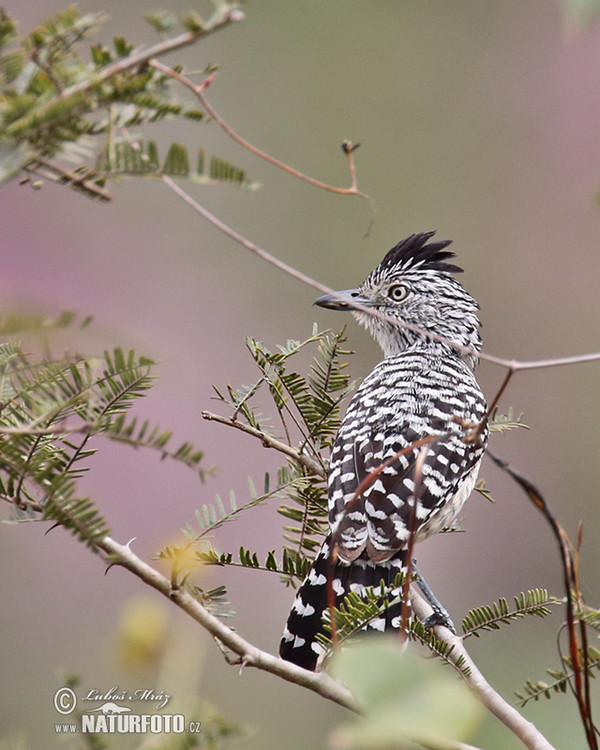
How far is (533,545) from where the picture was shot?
612 cm

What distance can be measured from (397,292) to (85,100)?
2.77 meters

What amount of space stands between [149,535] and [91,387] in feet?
12.9

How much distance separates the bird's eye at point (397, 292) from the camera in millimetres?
3629

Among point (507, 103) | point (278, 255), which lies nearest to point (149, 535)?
point (278, 255)

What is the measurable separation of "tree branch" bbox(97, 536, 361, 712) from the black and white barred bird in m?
0.59

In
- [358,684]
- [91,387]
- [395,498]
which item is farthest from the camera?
[395,498]

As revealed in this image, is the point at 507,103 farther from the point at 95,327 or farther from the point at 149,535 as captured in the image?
the point at 95,327

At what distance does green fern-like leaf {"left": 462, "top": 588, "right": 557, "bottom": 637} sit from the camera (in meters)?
1.51

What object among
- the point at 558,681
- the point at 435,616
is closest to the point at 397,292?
the point at 435,616

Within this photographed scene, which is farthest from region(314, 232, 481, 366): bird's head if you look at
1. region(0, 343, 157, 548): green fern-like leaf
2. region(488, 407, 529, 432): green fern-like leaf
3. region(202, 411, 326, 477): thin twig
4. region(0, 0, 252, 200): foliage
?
region(0, 0, 252, 200): foliage

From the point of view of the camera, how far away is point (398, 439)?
108 inches

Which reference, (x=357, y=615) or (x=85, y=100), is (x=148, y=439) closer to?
(x=85, y=100)

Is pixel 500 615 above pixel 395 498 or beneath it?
beneath

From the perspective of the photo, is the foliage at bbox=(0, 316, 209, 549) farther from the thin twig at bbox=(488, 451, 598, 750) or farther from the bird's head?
the bird's head
